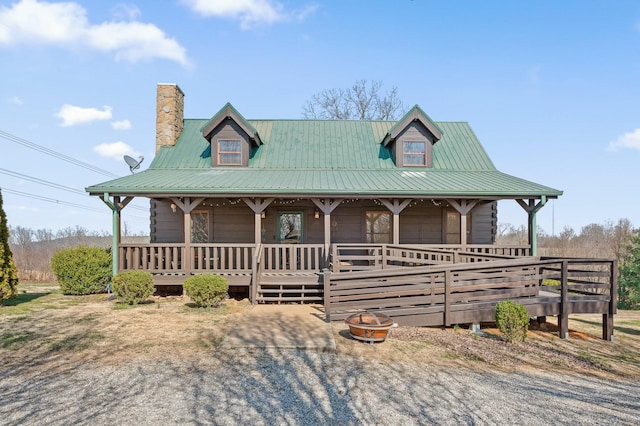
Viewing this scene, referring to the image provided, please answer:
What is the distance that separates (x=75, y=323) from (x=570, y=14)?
19949 mm

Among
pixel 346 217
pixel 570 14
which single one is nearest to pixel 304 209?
pixel 346 217

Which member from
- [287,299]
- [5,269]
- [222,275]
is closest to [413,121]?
[287,299]

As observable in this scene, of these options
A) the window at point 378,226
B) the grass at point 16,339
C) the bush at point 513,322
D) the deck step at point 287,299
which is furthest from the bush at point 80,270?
the bush at point 513,322

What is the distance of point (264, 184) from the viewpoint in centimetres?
1282

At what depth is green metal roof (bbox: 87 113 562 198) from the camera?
40.6 ft

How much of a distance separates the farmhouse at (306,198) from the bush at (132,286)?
1.27m

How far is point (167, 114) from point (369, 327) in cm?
1338

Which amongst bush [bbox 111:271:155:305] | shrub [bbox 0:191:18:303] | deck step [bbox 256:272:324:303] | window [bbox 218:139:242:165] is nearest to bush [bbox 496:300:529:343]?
deck step [bbox 256:272:324:303]

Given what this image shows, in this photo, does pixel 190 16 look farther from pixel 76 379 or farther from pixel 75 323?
pixel 76 379

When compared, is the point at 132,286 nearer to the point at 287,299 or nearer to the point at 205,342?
the point at 287,299

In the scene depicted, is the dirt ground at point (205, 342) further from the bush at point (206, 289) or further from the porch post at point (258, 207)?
the porch post at point (258, 207)

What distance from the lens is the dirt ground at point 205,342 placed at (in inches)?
261

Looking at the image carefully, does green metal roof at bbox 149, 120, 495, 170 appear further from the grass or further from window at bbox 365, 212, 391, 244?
the grass

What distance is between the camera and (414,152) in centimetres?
1539
